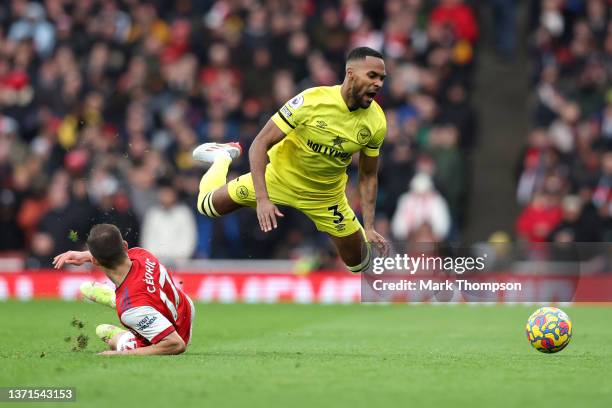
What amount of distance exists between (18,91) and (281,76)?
5.31m

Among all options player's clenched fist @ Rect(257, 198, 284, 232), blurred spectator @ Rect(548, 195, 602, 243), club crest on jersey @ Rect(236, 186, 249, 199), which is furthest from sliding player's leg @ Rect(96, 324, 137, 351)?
blurred spectator @ Rect(548, 195, 602, 243)

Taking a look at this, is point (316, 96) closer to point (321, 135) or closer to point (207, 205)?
point (321, 135)

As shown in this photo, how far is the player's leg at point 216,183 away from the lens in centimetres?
1287

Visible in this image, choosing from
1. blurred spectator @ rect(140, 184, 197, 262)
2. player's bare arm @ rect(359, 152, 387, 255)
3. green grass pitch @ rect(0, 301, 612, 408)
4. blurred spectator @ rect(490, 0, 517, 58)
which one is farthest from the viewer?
blurred spectator @ rect(490, 0, 517, 58)

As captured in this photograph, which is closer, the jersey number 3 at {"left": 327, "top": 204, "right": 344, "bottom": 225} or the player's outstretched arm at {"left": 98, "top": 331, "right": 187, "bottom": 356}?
the player's outstretched arm at {"left": 98, "top": 331, "right": 187, "bottom": 356}

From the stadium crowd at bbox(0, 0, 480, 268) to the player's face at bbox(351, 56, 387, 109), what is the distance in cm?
854

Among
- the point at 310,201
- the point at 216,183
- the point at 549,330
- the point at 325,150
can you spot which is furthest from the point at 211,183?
the point at 549,330

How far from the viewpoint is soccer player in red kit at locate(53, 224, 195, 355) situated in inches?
411

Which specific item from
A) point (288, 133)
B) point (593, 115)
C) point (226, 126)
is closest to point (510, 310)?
point (593, 115)

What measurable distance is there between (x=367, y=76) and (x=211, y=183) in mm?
2493

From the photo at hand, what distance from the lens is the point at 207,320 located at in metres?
16.1

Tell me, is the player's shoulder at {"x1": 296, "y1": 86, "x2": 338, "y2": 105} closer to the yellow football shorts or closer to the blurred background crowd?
the yellow football shorts

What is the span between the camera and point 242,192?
12.6 metres

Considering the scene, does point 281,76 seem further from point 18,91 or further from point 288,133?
point 288,133
